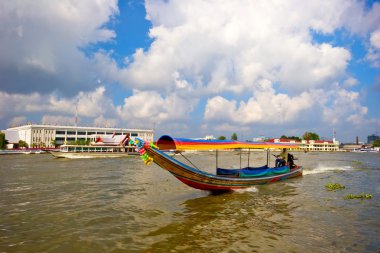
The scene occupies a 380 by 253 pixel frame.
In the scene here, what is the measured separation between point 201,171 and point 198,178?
1.32 ft

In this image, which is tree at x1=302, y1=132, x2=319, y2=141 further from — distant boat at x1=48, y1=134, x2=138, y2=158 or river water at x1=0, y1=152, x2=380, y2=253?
river water at x1=0, y1=152, x2=380, y2=253

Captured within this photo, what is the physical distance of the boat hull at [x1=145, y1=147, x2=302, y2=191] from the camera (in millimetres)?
12836

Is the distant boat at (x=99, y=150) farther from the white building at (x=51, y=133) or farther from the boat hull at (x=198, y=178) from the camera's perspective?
the boat hull at (x=198, y=178)

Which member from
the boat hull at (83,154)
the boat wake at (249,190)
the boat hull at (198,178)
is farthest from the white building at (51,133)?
the boat hull at (198,178)

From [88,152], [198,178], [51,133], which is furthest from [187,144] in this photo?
[51,133]

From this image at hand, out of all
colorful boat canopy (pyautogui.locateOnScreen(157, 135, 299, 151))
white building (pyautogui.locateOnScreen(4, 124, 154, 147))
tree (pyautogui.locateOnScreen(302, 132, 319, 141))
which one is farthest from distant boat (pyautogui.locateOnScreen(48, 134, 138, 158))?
tree (pyautogui.locateOnScreen(302, 132, 319, 141))

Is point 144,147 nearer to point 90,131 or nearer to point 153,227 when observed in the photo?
point 153,227

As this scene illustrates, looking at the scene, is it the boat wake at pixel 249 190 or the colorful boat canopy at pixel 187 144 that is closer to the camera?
the colorful boat canopy at pixel 187 144

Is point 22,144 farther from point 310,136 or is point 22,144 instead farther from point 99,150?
point 310,136

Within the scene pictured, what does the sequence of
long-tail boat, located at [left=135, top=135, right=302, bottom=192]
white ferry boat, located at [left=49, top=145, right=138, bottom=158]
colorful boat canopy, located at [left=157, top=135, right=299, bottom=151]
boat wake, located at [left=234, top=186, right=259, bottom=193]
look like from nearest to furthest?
long-tail boat, located at [left=135, top=135, right=302, bottom=192] < colorful boat canopy, located at [left=157, top=135, right=299, bottom=151] < boat wake, located at [left=234, top=186, right=259, bottom=193] < white ferry boat, located at [left=49, top=145, right=138, bottom=158]

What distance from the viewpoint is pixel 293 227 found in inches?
401

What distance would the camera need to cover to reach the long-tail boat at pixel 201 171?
12.5 meters

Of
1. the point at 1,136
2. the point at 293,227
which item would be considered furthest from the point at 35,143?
Result: the point at 293,227

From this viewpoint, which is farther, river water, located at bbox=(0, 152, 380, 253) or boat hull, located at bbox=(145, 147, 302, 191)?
boat hull, located at bbox=(145, 147, 302, 191)
